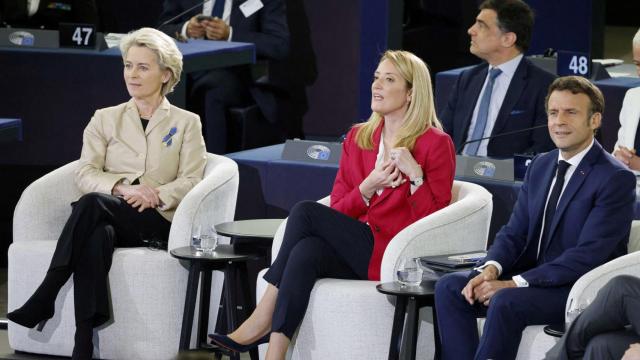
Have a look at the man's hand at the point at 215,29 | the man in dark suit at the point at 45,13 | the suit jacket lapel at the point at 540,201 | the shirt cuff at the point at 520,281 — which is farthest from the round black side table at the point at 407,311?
the man in dark suit at the point at 45,13

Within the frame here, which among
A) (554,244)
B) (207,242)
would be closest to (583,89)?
(554,244)

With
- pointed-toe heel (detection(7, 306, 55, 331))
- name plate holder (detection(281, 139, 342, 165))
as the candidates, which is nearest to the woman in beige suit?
pointed-toe heel (detection(7, 306, 55, 331))

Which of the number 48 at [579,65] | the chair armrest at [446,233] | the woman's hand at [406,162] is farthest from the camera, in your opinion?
the number 48 at [579,65]

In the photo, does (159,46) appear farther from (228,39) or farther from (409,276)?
(228,39)

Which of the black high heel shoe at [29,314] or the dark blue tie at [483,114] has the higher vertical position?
the dark blue tie at [483,114]

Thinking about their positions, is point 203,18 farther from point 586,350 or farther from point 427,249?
point 586,350

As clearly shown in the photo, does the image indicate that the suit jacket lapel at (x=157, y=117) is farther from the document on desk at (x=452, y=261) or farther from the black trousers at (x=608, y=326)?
the black trousers at (x=608, y=326)

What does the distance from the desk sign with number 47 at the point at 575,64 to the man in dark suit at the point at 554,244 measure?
7.17 ft

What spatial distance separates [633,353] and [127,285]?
7.00 ft

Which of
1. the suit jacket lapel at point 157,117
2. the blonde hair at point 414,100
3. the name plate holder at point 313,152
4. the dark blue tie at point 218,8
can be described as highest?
the dark blue tie at point 218,8

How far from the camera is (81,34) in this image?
23.0 ft

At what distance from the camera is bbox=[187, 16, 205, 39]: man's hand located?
7.89 m

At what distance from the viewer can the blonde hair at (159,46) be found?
555cm

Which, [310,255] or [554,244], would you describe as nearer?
[554,244]
